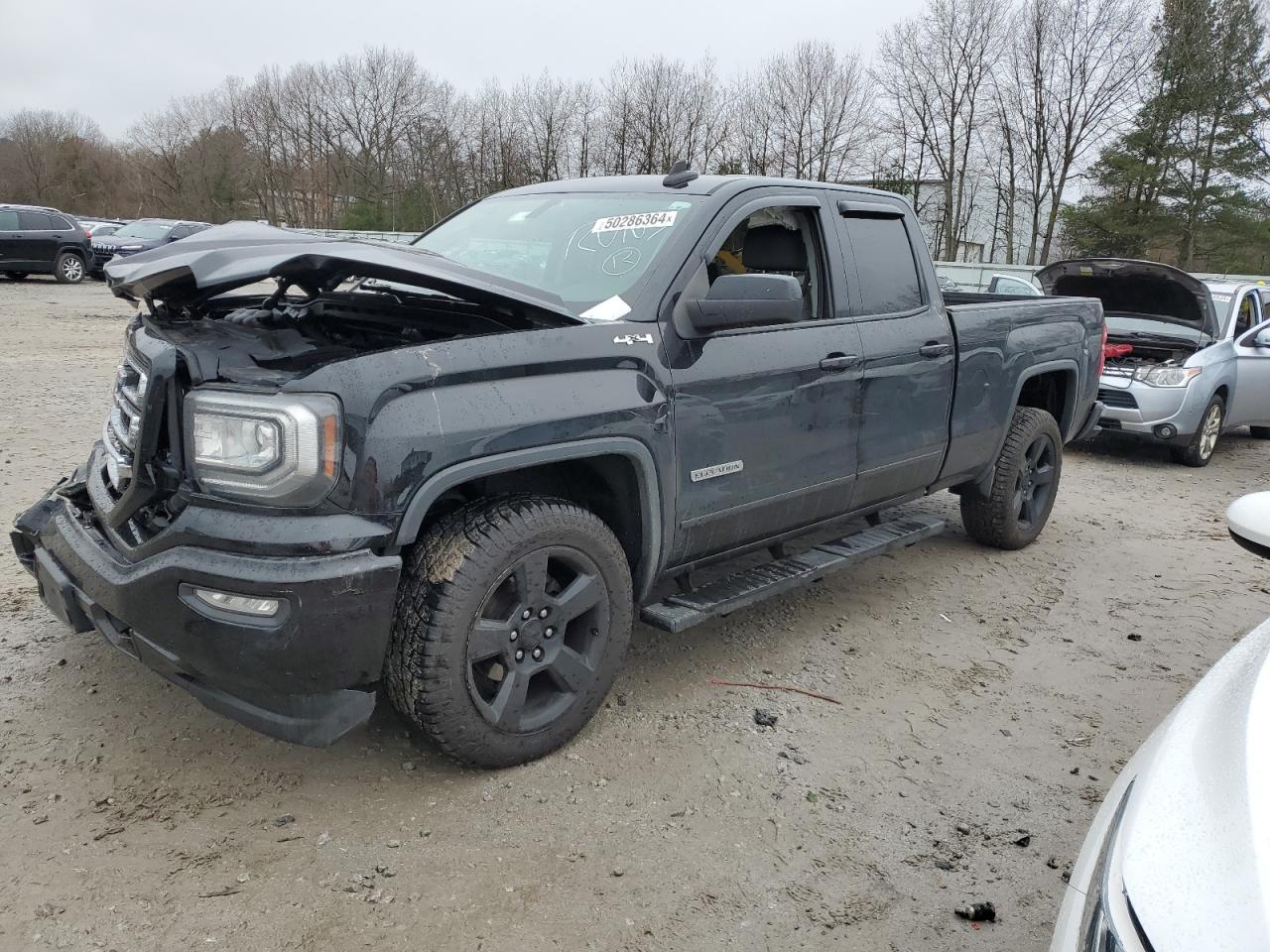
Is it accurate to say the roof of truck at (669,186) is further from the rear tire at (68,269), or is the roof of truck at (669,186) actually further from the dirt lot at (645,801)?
the rear tire at (68,269)

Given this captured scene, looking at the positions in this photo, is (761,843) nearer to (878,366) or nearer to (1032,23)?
(878,366)

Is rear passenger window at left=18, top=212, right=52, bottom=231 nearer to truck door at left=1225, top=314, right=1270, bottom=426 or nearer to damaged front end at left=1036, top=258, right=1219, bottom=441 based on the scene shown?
damaged front end at left=1036, top=258, right=1219, bottom=441

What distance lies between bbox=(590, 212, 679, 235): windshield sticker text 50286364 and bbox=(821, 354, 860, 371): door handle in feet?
2.77

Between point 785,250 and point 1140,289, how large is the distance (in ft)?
23.4

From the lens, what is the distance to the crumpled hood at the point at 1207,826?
1337 millimetres

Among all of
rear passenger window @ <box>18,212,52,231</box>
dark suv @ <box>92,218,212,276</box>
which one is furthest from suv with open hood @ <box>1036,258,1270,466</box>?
rear passenger window @ <box>18,212,52,231</box>

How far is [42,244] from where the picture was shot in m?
20.8

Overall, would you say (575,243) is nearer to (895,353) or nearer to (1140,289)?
(895,353)

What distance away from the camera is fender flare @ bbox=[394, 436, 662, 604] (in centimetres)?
265

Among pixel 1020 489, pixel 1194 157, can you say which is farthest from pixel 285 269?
pixel 1194 157

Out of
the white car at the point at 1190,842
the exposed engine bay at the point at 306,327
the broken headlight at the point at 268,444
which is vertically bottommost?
the white car at the point at 1190,842

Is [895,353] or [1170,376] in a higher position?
[895,353]

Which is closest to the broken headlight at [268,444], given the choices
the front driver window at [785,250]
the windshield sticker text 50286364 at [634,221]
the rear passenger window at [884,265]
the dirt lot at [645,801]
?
the dirt lot at [645,801]

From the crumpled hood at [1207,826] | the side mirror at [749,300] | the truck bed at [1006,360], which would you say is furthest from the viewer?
the truck bed at [1006,360]
